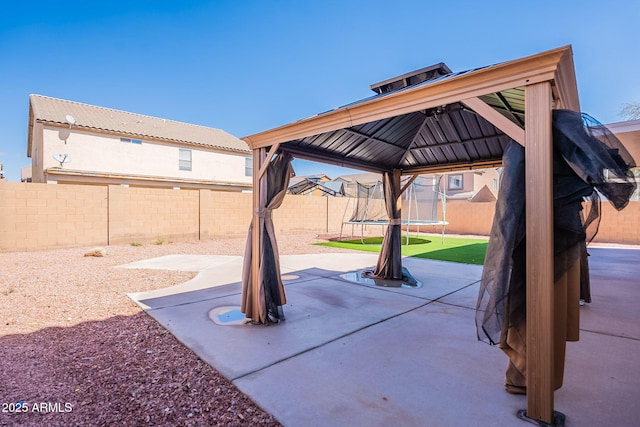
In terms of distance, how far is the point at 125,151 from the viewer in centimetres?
1294

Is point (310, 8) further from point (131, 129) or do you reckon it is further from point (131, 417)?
point (131, 129)

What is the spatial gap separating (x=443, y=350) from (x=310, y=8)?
7.21 metres

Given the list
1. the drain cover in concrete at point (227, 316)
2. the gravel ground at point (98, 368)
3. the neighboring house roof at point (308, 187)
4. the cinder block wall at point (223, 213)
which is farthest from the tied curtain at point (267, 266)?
the neighboring house roof at point (308, 187)

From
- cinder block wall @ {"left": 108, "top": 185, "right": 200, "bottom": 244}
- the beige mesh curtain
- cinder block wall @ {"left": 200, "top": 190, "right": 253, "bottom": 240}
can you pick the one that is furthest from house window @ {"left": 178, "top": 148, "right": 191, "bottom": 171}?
the beige mesh curtain

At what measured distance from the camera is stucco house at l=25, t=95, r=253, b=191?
11.5 metres

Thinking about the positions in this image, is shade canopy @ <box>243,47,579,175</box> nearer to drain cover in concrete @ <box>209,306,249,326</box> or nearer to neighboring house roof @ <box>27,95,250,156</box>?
drain cover in concrete @ <box>209,306,249,326</box>

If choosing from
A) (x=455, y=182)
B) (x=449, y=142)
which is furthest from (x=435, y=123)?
(x=455, y=182)

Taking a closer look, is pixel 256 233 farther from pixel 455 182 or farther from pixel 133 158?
pixel 455 182

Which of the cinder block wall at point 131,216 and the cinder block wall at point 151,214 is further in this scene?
the cinder block wall at point 151,214

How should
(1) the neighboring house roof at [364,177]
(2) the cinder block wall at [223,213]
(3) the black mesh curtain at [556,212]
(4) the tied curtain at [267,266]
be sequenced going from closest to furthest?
(3) the black mesh curtain at [556,212], (4) the tied curtain at [267,266], (2) the cinder block wall at [223,213], (1) the neighboring house roof at [364,177]

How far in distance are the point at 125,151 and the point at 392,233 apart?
40.1 ft

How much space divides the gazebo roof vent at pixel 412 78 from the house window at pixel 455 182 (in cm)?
2031

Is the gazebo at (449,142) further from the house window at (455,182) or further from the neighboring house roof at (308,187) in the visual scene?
the house window at (455,182)

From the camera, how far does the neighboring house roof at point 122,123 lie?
12.1 meters
